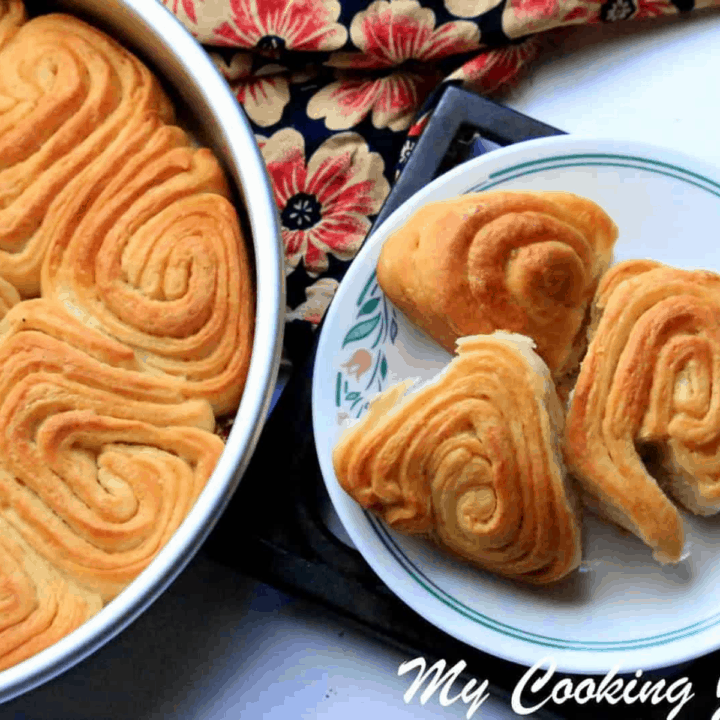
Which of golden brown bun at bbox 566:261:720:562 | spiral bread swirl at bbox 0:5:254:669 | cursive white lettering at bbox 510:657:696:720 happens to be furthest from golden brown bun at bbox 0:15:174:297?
cursive white lettering at bbox 510:657:696:720

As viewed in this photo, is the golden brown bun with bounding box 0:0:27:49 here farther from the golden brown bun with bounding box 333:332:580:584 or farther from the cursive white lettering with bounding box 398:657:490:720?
the cursive white lettering with bounding box 398:657:490:720

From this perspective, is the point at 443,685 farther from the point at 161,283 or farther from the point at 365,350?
the point at 161,283

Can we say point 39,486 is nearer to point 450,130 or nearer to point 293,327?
point 293,327

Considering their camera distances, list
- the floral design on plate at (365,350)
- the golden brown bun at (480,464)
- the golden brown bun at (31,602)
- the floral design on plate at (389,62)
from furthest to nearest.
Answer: the floral design on plate at (389,62), the floral design on plate at (365,350), the golden brown bun at (480,464), the golden brown bun at (31,602)

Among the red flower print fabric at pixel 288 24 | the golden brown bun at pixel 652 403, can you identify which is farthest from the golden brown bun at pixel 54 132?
the golden brown bun at pixel 652 403

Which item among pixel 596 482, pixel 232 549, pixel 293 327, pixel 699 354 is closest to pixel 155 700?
pixel 232 549

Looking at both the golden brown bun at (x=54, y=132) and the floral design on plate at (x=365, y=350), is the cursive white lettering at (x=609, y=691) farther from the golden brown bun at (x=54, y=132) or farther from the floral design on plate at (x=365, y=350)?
the golden brown bun at (x=54, y=132)
